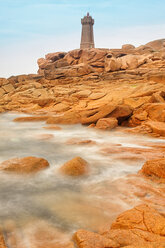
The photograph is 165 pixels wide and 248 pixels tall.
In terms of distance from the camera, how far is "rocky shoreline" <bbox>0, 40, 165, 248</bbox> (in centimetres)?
248

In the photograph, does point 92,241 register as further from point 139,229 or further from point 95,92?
point 95,92

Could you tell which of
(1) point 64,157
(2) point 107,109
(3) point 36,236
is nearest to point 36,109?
(2) point 107,109

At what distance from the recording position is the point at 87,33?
56.6 metres

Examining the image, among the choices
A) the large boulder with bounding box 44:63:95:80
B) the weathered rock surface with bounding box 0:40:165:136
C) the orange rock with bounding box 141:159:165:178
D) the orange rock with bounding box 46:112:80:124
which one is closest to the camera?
the orange rock with bounding box 141:159:165:178

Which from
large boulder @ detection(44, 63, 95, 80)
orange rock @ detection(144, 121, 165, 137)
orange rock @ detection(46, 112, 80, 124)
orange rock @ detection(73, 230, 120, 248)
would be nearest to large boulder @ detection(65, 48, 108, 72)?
large boulder @ detection(44, 63, 95, 80)

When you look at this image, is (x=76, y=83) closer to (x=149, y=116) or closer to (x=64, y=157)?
(x=149, y=116)

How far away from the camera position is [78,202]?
3.55m

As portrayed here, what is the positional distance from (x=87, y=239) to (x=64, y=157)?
3.91 m

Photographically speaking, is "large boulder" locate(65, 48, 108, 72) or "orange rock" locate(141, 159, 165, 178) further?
"large boulder" locate(65, 48, 108, 72)

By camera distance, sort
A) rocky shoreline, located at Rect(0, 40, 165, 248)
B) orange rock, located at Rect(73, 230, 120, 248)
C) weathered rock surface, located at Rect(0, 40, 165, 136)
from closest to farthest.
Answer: orange rock, located at Rect(73, 230, 120, 248) < rocky shoreline, located at Rect(0, 40, 165, 248) < weathered rock surface, located at Rect(0, 40, 165, 136)

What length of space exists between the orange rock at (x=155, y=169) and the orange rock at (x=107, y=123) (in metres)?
5.12

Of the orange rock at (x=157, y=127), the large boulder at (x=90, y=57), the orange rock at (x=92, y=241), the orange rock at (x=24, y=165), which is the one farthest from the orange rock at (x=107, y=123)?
the large boulder at (x=90, y=57)

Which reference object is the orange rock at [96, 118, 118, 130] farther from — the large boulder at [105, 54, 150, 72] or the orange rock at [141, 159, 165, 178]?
the large boulder at [105, 54, 150, 72]

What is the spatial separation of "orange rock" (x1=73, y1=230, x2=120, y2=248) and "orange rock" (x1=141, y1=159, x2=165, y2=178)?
86.5 inches
